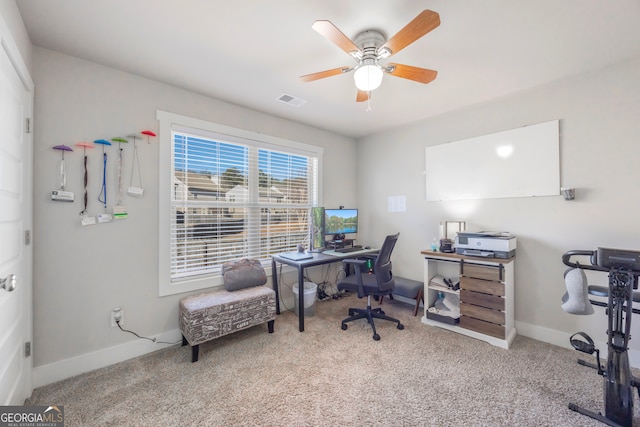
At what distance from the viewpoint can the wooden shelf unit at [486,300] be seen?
2396mm

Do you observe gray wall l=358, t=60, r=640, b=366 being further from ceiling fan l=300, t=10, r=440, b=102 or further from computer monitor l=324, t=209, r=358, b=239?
ceiling fan l=300, t=10, r=440, b=102

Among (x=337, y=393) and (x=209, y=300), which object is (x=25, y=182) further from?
(x=337, y=393)

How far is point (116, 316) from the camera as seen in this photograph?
85.5 inches

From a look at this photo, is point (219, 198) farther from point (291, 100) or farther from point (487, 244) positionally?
point (487, 244)

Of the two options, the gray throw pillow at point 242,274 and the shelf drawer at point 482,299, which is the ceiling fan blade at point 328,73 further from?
the shelf drawer at point 482,299

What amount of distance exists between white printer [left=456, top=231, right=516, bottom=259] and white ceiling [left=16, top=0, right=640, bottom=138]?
4.97ft

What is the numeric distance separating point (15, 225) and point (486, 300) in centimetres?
380

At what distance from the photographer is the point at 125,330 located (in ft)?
7.28

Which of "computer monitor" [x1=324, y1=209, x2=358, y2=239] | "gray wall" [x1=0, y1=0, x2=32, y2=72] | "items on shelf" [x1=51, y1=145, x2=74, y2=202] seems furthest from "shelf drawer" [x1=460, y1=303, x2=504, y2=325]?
"gray wall" [x1=0, y1=0, x2=32, y2=72]

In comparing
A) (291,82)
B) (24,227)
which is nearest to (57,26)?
(24,227)

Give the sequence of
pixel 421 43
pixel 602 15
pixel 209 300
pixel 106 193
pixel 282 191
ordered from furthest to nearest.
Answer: pixel 282 191 < pixel 209 300 < pixel 106 193 < pixel 421 43 < pixel 602 15

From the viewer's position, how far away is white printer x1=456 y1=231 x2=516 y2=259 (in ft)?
7.97

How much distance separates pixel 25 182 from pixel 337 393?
266 cm

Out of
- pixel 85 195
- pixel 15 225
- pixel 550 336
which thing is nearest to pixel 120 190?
pixel 85 195
